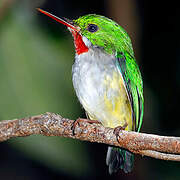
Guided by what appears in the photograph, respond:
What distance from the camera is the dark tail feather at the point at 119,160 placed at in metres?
3.92

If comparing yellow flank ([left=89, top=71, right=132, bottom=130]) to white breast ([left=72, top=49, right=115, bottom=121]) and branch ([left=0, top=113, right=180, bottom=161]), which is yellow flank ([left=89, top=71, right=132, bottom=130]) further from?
branch ([left=0, top=113, right=180, bottom=161])

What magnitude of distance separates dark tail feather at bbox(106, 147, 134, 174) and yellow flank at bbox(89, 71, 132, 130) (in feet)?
1.22

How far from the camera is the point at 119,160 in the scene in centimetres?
399

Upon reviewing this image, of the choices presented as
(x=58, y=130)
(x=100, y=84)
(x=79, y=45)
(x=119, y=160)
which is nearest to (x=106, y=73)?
(x=100, y=84)

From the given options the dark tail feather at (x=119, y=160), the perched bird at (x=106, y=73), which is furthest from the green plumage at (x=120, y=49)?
the dark tail feather at (x=119, y=160)

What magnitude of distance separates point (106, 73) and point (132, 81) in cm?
31

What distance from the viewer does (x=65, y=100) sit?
12.9 ft

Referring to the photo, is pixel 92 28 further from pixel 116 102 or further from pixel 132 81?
pixel 116 102

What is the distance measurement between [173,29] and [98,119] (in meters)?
1.55

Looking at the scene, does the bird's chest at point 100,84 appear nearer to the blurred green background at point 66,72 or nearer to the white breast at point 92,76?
the white breast at point 92,76

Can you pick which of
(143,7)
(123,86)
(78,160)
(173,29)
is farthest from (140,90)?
(143,7)

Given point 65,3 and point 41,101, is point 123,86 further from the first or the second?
point 65,3

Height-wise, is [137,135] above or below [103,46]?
below

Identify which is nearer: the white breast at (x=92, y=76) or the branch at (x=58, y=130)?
the branch at (x=58, y=130)
